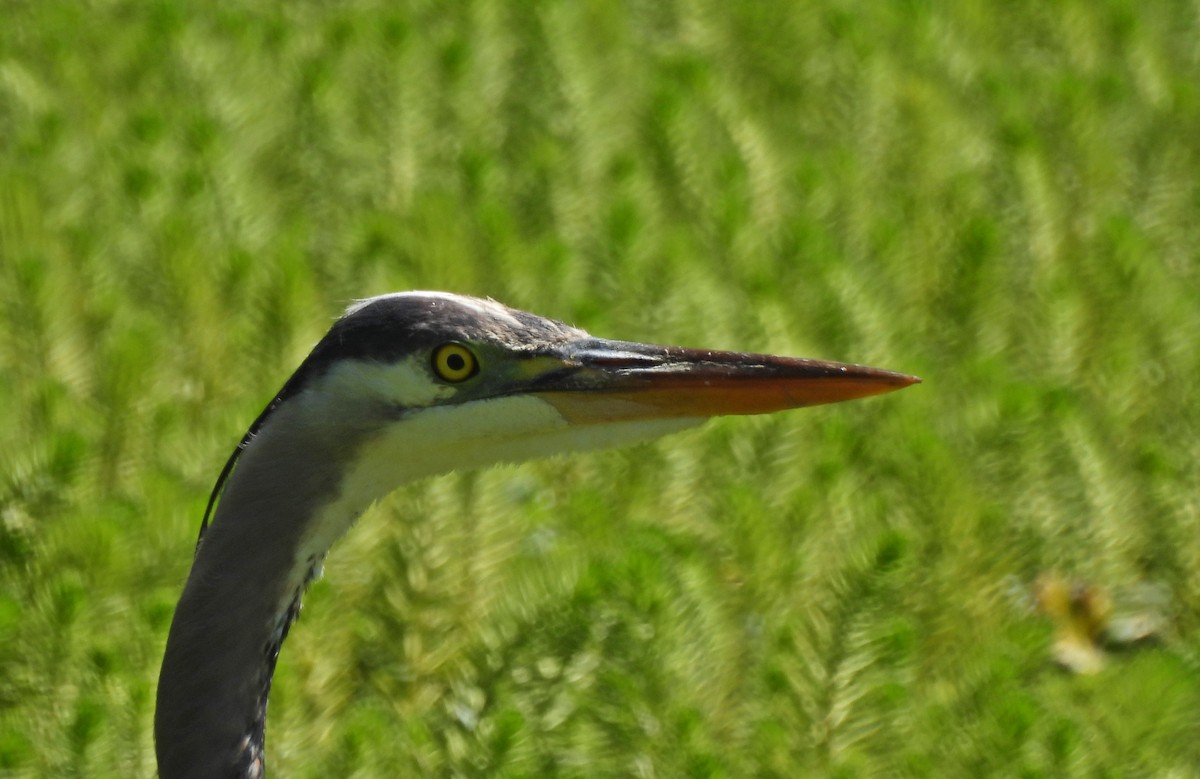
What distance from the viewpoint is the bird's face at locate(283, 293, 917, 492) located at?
9.88 feet

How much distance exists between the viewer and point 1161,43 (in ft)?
26.0

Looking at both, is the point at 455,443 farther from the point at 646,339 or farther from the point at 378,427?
the point at 646,339

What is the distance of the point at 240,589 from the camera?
2.95 meters

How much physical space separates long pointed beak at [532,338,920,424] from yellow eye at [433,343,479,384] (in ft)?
0.41

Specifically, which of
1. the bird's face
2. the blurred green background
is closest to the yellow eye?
the bird's face

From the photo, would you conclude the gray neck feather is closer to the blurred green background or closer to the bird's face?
the bird's face

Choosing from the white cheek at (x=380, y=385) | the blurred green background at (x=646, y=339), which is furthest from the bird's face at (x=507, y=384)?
the blurred green background at (x=646, y=339)

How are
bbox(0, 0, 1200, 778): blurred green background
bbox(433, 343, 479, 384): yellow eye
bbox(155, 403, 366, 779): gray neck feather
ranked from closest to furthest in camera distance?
bbox(155, 403, 366, 779): gray neck feather
bbox(433, 343, 479, 384): yellow eye
bbox(0, 0, 1200, 778): blurred green background

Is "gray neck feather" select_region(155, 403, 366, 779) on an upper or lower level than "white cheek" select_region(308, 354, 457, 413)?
lower

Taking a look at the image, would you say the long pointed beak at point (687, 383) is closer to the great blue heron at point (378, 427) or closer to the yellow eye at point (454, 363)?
the great blue heron at point (378, 427)

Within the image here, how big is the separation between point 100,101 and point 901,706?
3915 millimetres

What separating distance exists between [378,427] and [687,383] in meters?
0.52

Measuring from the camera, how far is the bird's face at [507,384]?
3012 mm

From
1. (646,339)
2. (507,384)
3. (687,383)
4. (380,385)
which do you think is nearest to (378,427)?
(380,385)
